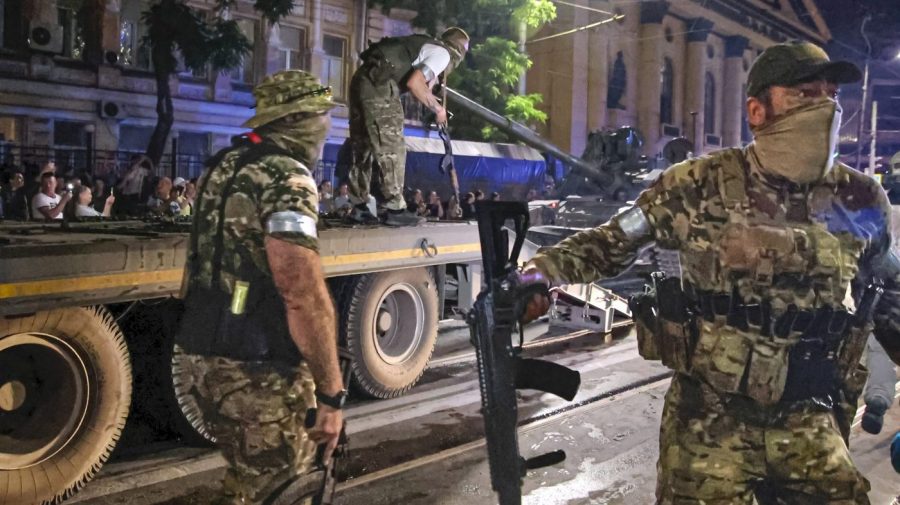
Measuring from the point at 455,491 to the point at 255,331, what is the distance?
2340mm

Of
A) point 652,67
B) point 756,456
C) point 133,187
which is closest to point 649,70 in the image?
point 652,67

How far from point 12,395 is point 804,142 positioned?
12.5 feet

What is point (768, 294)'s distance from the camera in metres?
2.53

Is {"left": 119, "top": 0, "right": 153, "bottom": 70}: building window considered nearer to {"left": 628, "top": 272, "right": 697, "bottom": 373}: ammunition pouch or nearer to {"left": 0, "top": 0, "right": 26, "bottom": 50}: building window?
{"left": 0, "top": 0, "right": 26, "bottom": 50}: building window

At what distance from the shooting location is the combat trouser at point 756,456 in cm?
246

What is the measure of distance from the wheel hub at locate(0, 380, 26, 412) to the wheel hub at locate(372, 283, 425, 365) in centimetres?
275

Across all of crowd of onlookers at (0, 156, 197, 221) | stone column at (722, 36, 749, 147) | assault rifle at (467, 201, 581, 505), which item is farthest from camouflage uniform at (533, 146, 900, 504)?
stone column at (722, 36, 749, 147)

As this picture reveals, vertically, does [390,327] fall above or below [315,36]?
below

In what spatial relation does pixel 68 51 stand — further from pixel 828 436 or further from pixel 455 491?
pixel 828 436

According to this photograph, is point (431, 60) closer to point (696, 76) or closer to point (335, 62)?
point (335, 62)

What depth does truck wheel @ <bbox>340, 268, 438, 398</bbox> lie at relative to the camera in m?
6.16

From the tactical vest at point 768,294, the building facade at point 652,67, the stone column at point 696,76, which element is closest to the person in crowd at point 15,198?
the tactical vest at point 768,294

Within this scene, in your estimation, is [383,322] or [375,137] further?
[383,322]

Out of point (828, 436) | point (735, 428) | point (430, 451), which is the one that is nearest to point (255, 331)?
point (735, 428)
